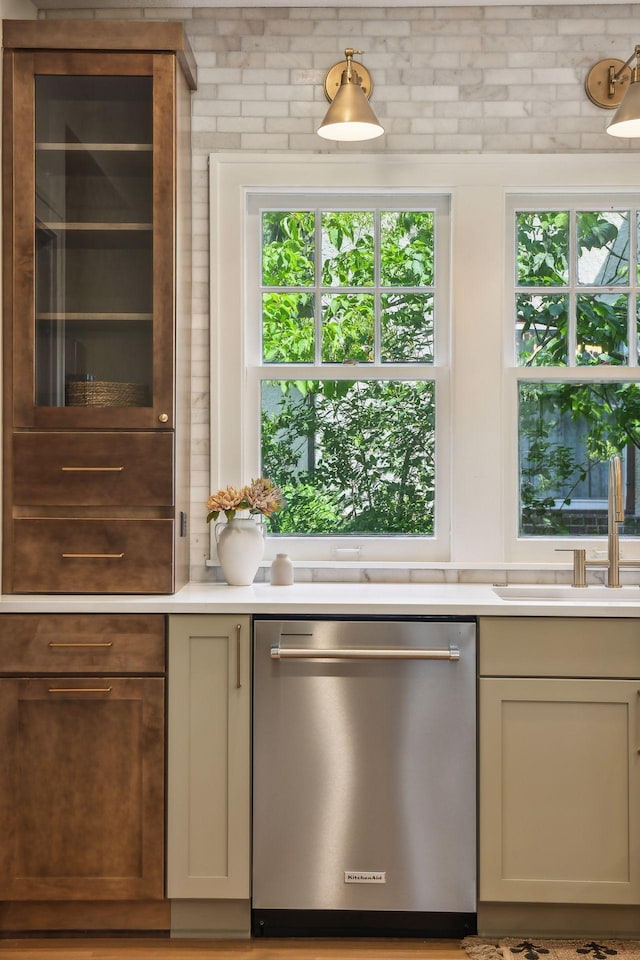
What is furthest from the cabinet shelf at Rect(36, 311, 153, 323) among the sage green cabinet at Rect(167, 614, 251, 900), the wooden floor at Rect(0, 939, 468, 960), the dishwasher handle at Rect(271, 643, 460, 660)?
the wooden floor at Rect(0, 939, 468, 960)

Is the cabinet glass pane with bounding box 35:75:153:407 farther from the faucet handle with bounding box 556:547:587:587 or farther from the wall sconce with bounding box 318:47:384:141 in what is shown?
the faucet handle with bounding box 556:547:587:587

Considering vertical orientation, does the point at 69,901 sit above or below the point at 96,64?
below

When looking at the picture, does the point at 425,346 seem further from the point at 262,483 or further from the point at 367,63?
the point at 367,63

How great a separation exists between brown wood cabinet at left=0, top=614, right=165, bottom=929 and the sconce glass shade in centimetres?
208

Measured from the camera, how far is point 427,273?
3.05 m

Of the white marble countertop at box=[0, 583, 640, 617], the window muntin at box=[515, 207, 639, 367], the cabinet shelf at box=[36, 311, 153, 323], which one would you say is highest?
the window muntin at box=[515, 207, 639, 367]

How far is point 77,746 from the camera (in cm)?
242

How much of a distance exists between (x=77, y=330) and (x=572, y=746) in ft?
6.46

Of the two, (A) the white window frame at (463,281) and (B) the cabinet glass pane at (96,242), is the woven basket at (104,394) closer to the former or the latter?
(B) the cabinet glass pane at (96,242)

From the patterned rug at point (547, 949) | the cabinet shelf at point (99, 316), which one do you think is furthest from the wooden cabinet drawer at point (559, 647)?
the cabinet shelf at point (99, 316)

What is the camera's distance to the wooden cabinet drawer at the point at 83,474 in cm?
258

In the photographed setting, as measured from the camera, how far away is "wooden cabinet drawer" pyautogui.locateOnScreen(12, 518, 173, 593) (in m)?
2.56

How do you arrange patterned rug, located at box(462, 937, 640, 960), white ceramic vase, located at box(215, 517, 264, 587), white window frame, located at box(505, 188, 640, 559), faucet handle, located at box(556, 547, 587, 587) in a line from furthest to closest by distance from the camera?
white window frame, located at box(505, 188, 640, 559) → faucet handle, located at box(556, 547, 587, 587) → white ceramic vase, located at box(215, 517, 264, 587) → patterned rug, located at box(462, 937, 640, 960)

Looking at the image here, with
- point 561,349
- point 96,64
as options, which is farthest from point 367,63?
point 561,349
